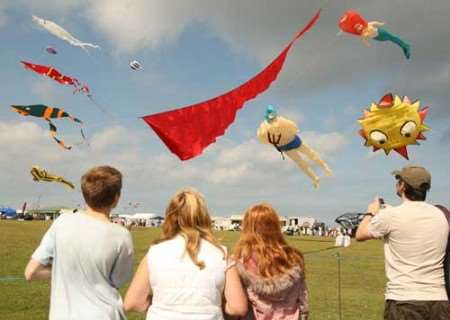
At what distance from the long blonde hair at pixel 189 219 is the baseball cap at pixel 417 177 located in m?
1.37

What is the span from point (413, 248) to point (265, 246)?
958 millimetres

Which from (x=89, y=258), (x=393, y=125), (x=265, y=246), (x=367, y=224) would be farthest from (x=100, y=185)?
(x=393, y=125)

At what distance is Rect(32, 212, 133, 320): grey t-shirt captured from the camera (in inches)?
107

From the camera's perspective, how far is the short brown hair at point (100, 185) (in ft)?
9.13

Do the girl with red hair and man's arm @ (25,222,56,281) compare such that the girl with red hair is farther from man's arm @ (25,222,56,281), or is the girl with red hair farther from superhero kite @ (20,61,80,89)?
superhero kite @ (20,61,80,89)

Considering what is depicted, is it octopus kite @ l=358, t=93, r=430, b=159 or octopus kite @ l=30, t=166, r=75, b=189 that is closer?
octopus kite @ l=358, t=93, r=430, b=159

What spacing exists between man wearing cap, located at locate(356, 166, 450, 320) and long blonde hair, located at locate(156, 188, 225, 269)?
3.79 ft

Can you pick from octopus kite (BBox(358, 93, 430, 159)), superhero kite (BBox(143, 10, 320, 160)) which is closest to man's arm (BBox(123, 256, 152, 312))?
superhero kite (BBox(143, 10, 320, 160))

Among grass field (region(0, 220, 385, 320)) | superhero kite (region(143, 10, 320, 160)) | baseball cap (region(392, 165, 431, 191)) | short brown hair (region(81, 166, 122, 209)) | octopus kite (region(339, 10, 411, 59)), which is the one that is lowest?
grass field (region(0, 220, 385, 320))

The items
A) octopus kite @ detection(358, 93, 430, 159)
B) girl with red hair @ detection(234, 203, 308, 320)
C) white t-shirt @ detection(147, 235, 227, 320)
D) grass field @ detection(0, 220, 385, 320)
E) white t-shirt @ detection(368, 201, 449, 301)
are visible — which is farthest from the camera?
grass field @ detection(0, 220, 385, 320)

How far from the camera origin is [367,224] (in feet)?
11.3

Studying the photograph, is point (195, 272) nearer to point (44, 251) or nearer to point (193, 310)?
point (193, 310)

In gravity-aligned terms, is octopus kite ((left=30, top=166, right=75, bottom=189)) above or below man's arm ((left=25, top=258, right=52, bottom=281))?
above

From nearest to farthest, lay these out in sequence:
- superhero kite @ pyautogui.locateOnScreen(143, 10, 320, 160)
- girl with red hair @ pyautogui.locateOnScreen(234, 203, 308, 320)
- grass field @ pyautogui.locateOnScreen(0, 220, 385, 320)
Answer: girl with red hair @ pyautogui.locateOnScreen(234, 203, 308, 320), superhero kite @ pyautogui.locateOnScreen(143, 10, 320, 160), grass field @ pyautogui.locateOnScreen(0, 220, 385, 320)
